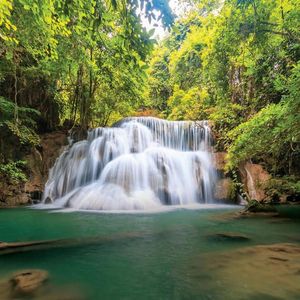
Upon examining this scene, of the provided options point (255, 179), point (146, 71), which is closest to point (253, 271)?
point (146, 71)

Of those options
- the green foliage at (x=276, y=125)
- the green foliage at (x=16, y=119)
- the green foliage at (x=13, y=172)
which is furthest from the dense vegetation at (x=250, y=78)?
the green foliage at (x=13, y=172)

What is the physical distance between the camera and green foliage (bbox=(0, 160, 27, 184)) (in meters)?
10.6

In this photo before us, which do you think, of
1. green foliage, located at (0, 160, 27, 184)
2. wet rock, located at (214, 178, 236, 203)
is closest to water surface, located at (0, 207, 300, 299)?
green foliage, located at (0, 160, 27, 184)

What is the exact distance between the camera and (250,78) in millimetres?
12453

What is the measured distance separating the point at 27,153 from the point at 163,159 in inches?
222

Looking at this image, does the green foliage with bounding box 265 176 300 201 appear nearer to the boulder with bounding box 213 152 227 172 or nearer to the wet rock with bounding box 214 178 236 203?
the wet rock with bounding box 214 178 236 203

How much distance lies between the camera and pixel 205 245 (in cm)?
450

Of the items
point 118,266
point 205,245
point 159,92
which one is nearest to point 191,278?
point 118,266

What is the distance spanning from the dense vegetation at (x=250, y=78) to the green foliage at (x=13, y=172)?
713 centimetres

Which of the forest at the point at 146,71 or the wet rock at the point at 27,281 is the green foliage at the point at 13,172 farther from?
the wet rock at the point at 27,281

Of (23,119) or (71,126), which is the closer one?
(23,119)

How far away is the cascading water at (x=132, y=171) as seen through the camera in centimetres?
1018

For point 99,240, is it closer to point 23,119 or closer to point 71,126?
point 23,119

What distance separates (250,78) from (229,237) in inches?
360
